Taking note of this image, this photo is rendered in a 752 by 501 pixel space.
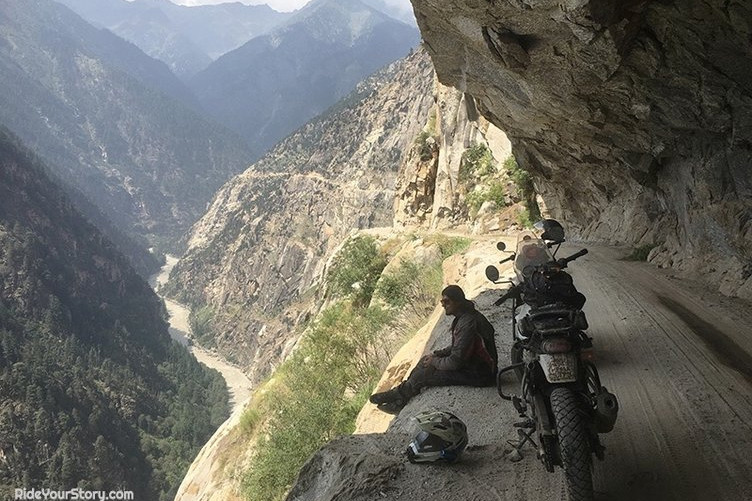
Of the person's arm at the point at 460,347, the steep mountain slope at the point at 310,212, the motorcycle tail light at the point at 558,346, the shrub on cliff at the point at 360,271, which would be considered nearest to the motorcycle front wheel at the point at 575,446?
the motorcycle tail light at the point at 558,346

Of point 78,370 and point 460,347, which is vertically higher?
point 460,347

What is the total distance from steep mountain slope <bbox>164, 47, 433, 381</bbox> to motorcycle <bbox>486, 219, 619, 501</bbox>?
12351 cm

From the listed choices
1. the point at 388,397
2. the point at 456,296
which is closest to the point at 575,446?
the point at 456,296

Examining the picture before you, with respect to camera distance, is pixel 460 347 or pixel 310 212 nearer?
pixel 460 347

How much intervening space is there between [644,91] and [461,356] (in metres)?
7.40

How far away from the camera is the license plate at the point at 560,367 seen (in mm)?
4477

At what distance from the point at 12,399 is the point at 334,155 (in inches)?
4185

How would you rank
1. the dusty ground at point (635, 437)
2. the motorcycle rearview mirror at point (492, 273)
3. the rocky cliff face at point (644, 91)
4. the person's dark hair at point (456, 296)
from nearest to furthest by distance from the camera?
the dusty ground at point (635, 437), the motorcycle rearview mirror at point (492, 273), the person's dark hair at point (456, 296), the rocky cliff face at point (644, 91)

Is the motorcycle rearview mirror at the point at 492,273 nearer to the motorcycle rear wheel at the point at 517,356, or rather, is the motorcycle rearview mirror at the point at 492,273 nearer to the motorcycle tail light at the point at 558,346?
the motorcycle rear wheel at the point at 517,356

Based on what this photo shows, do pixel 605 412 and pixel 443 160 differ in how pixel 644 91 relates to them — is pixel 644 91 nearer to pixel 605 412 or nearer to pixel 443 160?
pixel 605 412

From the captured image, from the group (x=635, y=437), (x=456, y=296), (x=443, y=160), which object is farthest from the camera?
(x=443, y=160)

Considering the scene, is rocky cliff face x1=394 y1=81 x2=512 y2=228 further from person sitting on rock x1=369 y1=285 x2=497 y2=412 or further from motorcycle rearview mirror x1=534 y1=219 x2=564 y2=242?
motorcycle rearview mirror x1=534 y1=219 x2=564 y2=242

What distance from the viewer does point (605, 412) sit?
4.38m

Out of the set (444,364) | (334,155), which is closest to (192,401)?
(334,155)
